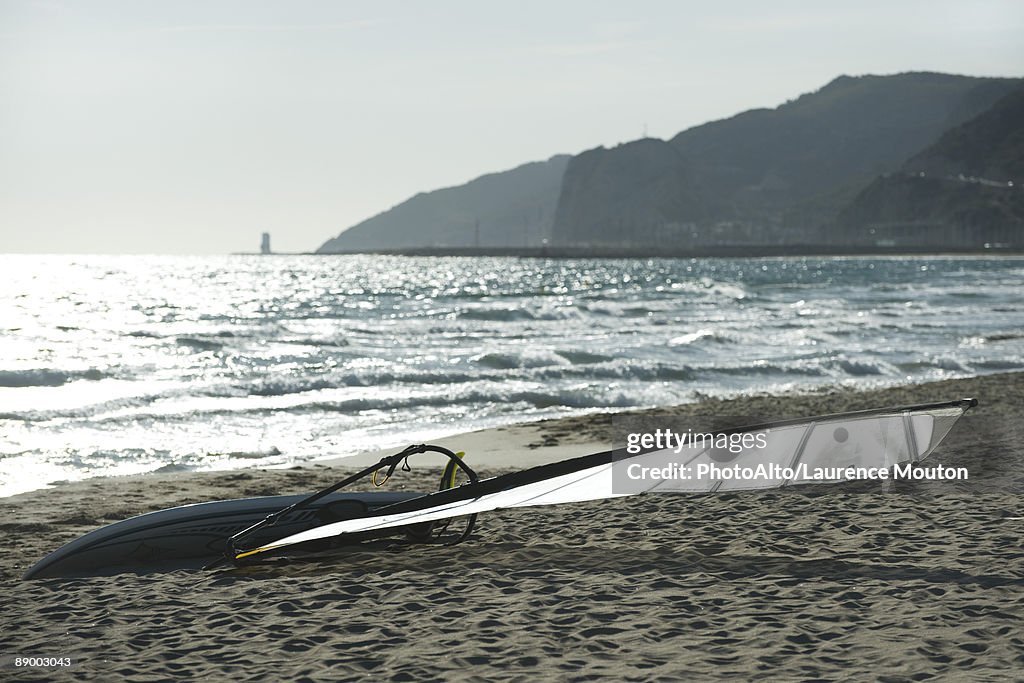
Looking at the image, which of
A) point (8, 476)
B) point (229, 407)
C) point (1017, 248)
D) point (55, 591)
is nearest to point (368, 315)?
point (229, 407)

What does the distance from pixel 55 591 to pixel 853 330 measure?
2660cm

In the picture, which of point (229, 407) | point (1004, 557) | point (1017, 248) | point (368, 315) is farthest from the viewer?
point (1017, 248)

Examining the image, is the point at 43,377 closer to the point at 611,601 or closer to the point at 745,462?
the point at 745,462

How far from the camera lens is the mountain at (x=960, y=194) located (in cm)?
16725

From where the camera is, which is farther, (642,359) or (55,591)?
(642,359)

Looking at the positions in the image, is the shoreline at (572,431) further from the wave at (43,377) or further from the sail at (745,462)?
the wave at (43,377)

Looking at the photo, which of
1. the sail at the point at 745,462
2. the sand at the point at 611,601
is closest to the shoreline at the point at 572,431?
the sail at the point at 745,462

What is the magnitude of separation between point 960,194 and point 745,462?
18627 cm

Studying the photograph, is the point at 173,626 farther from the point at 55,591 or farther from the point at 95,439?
the point at 95,439

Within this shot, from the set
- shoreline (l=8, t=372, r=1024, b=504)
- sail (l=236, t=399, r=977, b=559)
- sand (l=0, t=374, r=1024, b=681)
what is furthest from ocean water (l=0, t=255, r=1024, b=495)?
sail (l=236, t=399, r=977, b=559)

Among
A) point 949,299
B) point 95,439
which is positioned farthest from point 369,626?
point 949,299

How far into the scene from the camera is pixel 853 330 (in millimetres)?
29234

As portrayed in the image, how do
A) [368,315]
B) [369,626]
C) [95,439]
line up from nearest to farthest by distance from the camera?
[369,626] → [95,439] → [368,315]

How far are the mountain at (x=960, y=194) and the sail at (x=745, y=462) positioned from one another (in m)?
176
